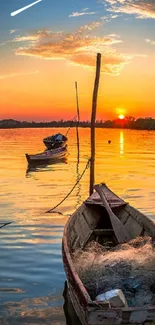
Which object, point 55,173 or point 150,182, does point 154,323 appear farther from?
point 55,173

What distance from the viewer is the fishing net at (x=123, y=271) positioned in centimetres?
686

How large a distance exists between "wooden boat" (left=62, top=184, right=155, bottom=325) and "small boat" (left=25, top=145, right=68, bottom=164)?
22661mm

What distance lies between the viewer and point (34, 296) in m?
8.63

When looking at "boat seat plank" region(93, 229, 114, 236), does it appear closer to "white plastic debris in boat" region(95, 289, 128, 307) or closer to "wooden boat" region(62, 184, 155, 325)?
"wooden boat" region(62, 184, 155, 325)

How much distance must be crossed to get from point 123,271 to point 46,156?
3208 centimetres

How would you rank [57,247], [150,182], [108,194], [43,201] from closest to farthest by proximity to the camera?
[57,247], [108,194], [43,201], [150,182]

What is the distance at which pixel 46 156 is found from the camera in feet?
129

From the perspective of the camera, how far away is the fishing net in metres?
6.86

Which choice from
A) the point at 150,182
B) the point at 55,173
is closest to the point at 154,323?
the point at 150,182

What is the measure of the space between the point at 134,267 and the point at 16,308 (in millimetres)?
2416

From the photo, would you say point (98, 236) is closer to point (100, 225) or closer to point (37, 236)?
point (100, 225)

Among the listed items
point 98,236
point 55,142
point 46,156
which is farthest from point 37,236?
point 55,142

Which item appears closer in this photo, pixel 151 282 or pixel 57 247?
pixel 151 282

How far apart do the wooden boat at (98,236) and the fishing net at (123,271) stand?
1.23 feet
